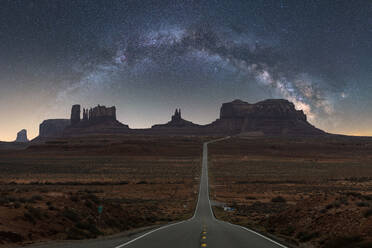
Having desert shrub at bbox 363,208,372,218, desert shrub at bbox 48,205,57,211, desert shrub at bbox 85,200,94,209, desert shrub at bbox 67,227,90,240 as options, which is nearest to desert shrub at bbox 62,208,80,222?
desert shrub at bbox 48,205,57,211

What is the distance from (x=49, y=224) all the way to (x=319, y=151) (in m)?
148

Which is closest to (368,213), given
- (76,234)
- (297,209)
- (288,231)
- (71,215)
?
(288,231)

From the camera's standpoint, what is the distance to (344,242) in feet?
36.8

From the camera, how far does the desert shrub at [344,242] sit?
10.8m

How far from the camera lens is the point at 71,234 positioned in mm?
14016

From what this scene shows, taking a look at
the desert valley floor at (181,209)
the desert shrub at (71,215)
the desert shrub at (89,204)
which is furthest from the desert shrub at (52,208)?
the desert shrub at (89,204)

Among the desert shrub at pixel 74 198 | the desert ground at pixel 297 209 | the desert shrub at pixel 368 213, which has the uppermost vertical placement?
the desert shrub at pixel 368 213

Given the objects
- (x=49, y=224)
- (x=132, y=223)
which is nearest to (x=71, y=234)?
(x=49, y=224)

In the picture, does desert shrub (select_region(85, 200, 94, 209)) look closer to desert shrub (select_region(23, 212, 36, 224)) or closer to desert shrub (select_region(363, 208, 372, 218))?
desert shrub (select_region(23, 212, 36, 224))

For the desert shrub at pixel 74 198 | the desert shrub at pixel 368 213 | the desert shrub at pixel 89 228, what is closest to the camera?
the desert shrub at pixel 368 213

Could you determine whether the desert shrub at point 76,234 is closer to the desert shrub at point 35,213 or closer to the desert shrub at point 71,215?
the desert shrub at point 71,215

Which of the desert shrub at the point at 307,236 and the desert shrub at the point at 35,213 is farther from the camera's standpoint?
the desert shrub at the point at 35,213

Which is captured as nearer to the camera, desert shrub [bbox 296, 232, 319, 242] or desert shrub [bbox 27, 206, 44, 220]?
desert shrub [bbox 296, 232, 319, 242]

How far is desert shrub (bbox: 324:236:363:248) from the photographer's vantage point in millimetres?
10773
